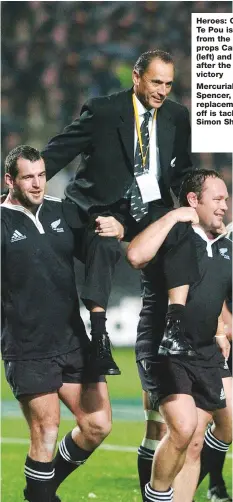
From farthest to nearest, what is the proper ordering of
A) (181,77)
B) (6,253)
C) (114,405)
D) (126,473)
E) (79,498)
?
(181,77) → (114,405) → (126,473) → (79,498) → (6,253)

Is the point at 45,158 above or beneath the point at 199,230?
above

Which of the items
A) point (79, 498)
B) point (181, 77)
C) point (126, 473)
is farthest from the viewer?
point (181, 77)

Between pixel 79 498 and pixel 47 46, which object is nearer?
pixel 79 498

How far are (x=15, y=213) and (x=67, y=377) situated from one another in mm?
886

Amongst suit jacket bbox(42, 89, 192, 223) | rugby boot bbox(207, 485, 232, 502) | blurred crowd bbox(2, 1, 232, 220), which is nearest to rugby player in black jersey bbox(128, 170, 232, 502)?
suit jacket bbox(42, 89, 192, 223)

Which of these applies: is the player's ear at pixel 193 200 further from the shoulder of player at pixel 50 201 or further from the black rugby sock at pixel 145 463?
the black rugby sock at pixel 145 463

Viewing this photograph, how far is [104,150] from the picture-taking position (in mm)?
5223

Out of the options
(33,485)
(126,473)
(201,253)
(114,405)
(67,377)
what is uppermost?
(201,253)

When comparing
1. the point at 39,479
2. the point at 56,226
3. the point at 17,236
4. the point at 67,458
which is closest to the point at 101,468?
the point at 67,458

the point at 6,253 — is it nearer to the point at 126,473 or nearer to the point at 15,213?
the point at 15,213

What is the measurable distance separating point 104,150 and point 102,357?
42.8 inches

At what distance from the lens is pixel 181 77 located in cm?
1559

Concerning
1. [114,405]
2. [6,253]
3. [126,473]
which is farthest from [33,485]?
[114,405]

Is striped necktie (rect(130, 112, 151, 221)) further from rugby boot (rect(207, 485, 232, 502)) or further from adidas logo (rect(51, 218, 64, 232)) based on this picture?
rugby boot (rect(207, 485, 232, 502))
